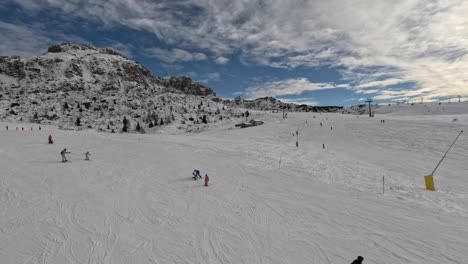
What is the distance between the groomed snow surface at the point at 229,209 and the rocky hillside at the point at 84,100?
6019cm

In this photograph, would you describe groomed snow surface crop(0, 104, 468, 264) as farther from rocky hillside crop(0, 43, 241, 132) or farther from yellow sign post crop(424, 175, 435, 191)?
rocky hillside crop(0, 43, 241, 132)

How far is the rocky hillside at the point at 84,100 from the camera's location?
A: 3720 inches

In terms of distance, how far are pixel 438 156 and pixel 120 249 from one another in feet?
104

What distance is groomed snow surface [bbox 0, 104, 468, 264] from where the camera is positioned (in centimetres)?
928

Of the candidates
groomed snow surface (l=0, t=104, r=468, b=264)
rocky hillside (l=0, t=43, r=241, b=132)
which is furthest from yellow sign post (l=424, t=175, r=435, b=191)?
rocky hillside (l=0, t=43, r=241, b=132)

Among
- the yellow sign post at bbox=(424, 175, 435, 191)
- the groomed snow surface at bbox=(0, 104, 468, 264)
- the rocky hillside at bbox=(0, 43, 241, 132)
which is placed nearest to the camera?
the groomed snow surface at bbox=(0, 104, 468, 264)

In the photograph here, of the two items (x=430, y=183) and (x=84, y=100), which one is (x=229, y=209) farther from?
(x=84, y=100)

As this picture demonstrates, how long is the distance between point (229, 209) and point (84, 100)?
431 ft

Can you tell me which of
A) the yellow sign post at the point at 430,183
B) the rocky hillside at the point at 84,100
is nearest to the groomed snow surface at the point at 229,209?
the yellow sign post at the point at 430,183

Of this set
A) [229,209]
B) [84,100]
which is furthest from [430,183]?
[84,100]

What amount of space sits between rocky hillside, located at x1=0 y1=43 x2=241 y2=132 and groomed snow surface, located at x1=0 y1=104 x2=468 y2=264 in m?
60.2

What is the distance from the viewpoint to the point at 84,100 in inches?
4889

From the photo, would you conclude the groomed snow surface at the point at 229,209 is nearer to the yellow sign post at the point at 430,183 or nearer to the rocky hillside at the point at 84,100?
the yellow sign post at the point at 430,183

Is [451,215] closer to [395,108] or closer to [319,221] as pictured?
[319,221]
